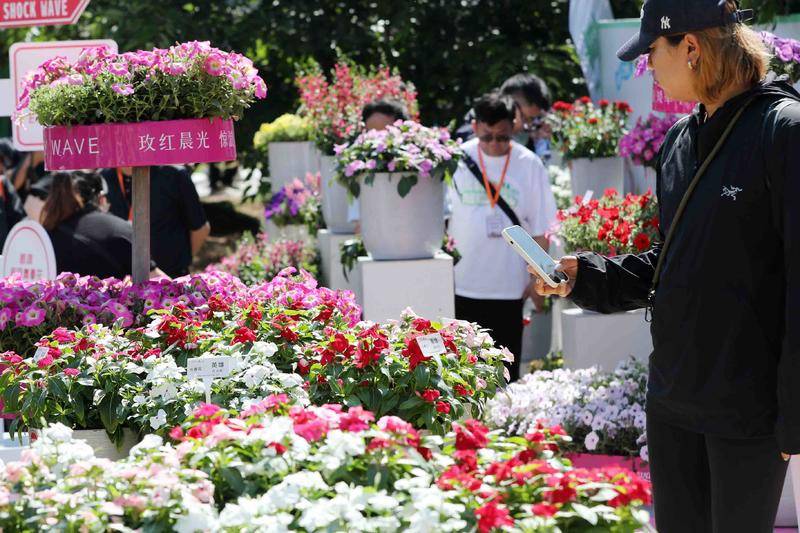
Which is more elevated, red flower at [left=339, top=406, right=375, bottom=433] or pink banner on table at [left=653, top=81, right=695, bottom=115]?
pink banner on table at [left=653, top=81, right=695, bottom=115]

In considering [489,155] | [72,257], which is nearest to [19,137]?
[72,257]

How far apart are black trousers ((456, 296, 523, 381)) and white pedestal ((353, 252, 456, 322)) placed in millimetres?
278

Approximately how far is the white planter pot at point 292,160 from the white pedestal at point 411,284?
3.91 meters

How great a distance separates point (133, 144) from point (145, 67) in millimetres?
253

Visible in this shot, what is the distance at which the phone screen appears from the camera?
2.75m

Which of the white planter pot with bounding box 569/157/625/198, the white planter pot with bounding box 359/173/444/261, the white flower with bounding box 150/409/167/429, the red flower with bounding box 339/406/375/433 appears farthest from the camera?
the white planter pot with bounding box 569/157/625/198

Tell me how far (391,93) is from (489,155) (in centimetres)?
199

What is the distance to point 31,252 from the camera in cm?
491

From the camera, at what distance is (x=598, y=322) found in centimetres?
506

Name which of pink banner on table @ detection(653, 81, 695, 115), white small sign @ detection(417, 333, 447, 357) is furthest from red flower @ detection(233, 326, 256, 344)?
pink banner on table @ detection(653, 81, 695, 115)

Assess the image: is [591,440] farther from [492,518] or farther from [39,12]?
[39,12]

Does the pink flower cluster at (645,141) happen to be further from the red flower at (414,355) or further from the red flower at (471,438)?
the red flower at (471,438)

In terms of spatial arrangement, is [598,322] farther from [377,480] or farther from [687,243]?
[377,480]

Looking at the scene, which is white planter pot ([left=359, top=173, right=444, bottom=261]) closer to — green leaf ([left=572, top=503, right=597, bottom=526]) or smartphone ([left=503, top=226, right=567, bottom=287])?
smartphone ([left=503, top=226, right=567, bottom=287])
